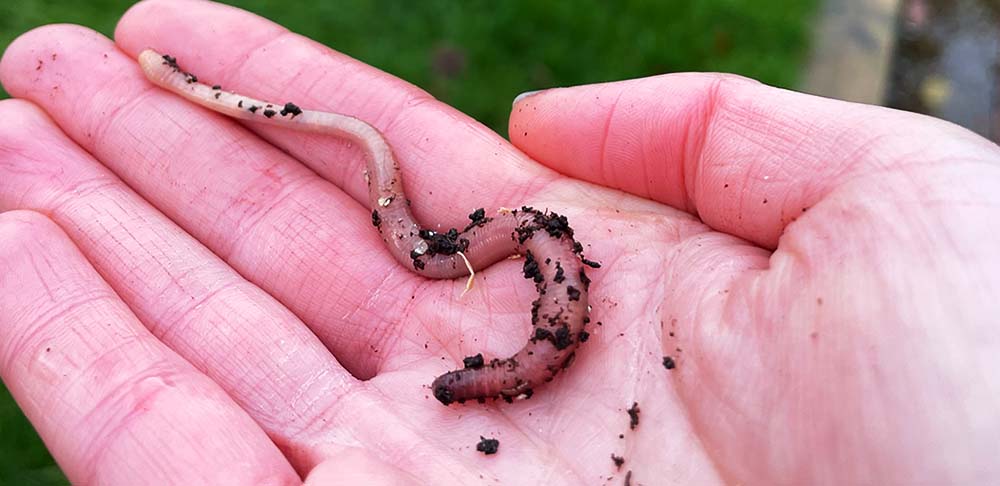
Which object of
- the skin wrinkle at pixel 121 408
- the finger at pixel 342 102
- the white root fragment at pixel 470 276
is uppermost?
the finger at pixel 342 102

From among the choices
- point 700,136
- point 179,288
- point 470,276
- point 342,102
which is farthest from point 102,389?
point 700,136

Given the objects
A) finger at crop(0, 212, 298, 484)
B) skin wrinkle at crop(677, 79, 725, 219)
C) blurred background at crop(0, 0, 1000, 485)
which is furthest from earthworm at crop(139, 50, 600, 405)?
blurred background at crop(0, 0, 1000, 485)

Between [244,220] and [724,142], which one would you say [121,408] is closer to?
[244,220]

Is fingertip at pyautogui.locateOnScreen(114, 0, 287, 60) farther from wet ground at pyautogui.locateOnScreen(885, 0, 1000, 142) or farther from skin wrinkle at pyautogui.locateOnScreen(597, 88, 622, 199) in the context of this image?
wet ground at pyautogui.locateOnScreen(885, 0, 1000, 142)

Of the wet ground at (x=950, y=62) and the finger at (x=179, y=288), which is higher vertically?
the wet ground at (x=950, y=62)

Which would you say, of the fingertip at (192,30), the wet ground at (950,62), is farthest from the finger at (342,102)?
the wet ground at (950,62)

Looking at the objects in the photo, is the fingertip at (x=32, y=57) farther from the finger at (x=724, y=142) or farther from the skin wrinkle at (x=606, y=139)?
the skin wrinkle at (x=606, y=139)

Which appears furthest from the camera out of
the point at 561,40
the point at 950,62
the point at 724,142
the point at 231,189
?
the point at 950,62
